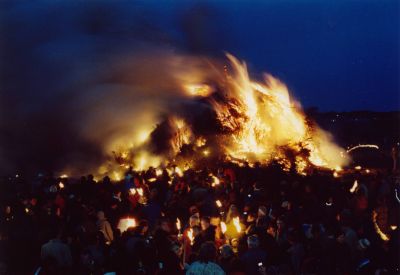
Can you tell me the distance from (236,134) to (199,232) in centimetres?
1312

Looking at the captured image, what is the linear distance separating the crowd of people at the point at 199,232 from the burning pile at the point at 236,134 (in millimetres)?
5209

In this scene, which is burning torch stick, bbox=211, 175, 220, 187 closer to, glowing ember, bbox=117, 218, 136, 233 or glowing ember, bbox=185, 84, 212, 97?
glowing ember, bbox=117, 218, 136, 233

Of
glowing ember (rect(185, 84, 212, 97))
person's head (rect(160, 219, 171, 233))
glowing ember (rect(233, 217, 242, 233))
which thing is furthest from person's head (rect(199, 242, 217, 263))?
glowing ember (rect(185, 84, 212, 97))

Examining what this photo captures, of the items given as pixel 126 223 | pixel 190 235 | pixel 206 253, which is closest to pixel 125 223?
pixel 126 223

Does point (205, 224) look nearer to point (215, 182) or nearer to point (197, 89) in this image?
point (215, 182)

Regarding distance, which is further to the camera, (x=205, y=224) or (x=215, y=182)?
(x=215, y=182)

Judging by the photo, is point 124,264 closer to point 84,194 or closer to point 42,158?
point 84,194

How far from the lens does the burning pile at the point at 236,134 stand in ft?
59.4

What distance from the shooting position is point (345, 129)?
4928 cm

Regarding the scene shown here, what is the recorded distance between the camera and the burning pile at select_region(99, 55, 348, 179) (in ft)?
59.4

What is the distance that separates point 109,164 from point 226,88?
22.4 feet

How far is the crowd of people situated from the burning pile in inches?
205

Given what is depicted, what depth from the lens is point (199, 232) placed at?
7.52 m

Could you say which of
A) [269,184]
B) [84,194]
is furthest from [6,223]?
[269,184]
